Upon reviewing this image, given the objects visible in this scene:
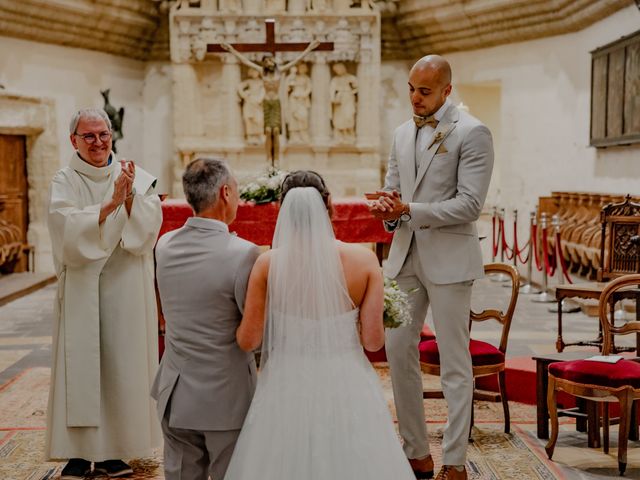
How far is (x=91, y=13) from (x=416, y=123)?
383 inches

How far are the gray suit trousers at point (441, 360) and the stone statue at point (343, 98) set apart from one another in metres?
9.79

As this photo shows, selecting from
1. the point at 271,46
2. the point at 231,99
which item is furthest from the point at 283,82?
the point at 271,46

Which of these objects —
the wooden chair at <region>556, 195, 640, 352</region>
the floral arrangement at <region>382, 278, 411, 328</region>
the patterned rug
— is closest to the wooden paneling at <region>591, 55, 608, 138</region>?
the wooden chair at <region>556, 195, 640, 352</region>

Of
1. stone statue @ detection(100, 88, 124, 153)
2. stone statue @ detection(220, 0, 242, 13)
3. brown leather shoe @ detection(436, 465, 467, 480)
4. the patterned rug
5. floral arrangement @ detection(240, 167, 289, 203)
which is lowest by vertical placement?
the patterned rug

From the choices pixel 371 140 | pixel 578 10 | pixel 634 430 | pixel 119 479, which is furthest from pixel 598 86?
pixel 119 479

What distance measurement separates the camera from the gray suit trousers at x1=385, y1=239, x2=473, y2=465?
356 centimetres

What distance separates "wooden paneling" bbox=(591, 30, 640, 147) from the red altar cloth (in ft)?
14.3

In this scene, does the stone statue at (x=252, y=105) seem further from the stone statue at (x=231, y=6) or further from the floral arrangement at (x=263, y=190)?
the floral arrangement at (x=263, y=190)

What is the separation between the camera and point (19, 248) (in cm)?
1124

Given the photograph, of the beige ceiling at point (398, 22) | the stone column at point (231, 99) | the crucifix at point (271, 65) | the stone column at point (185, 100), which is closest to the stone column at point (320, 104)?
the stone column at point (231, 99)

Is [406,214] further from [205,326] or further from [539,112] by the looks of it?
[539,112]

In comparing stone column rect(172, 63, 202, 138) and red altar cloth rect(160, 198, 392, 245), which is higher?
stone column rect(172, 63, 202, 138)

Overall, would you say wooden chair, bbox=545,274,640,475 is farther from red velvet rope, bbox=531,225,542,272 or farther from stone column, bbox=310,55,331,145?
stone column, bbox=310,55,331,145

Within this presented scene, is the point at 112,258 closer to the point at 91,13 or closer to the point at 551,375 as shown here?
the point at 551,375
